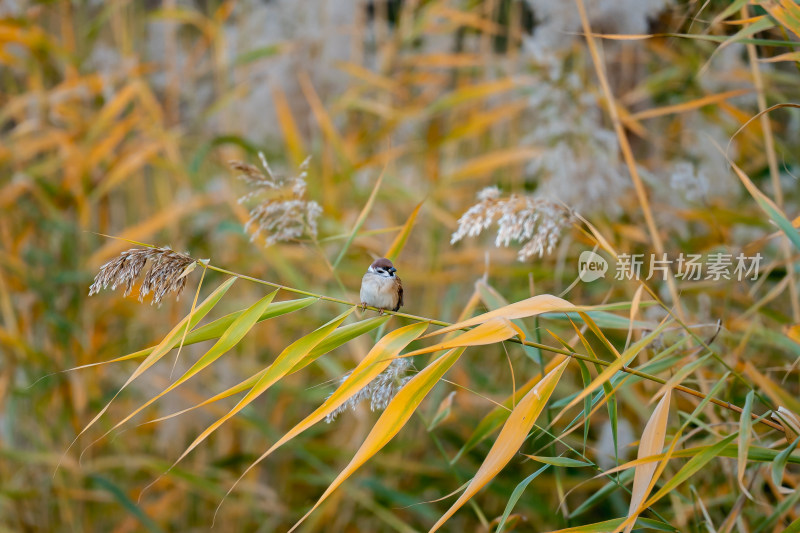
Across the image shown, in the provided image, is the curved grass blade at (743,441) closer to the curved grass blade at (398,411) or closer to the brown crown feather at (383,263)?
the curved grass blade at (398,411)

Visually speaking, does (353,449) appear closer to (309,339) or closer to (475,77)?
(309,339)

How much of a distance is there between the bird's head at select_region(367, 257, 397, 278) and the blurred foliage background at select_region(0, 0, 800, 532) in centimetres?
51

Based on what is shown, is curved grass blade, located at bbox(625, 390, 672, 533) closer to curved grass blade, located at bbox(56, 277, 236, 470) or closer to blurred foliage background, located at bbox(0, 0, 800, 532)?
curved grass blade, located at bbox(56, 277, 236, 470)

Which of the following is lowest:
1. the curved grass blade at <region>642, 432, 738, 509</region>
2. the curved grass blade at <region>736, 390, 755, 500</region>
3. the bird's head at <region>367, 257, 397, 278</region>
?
the curved grass blade at <region>642, 432, 738, 509</region>

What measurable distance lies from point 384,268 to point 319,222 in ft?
2.74

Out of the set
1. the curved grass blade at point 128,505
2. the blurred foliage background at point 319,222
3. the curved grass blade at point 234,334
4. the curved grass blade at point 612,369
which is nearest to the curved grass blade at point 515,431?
the curved grass blade at point 612,369

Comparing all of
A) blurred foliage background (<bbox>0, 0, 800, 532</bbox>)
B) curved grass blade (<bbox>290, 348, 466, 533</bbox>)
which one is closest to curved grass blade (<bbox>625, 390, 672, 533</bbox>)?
curved grass blade (<bbox>290, 348, 466, 533</bbox>)

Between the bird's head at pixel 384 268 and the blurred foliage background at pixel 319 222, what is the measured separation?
510 mm

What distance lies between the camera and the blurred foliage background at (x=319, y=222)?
1619 mm

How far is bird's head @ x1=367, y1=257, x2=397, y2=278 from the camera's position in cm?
100

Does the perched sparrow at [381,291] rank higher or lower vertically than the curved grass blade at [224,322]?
lower

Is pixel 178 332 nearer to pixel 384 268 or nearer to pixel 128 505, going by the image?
pixel 384 268

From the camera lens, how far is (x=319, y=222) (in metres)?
1.83

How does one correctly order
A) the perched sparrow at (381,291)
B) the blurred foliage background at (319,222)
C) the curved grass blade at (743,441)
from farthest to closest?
the blurred foliage background at (319,222)
the perched sparrow at (381,291)
the curved grass blade at (743,441)
